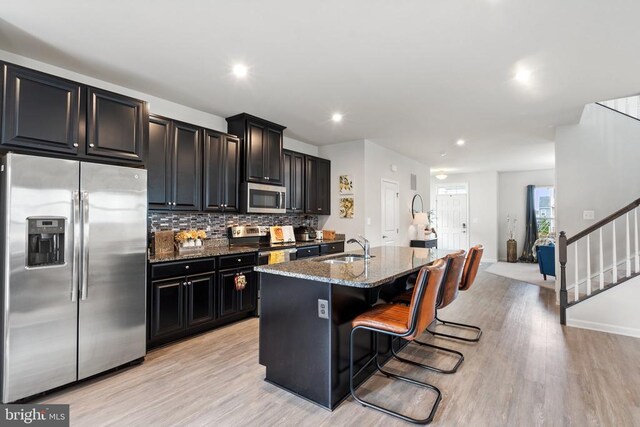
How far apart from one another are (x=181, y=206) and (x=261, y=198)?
116 centimetres

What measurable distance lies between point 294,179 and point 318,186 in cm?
61

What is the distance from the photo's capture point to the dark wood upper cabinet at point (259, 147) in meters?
4.27

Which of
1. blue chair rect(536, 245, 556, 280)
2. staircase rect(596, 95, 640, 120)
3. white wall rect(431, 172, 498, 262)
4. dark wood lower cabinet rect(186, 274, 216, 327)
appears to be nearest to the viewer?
dark wood lower cabinet rect(186, 274, 216, 327)

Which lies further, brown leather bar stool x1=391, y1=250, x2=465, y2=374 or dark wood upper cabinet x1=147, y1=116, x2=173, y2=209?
Result: dark wood upper cabinet x1=147, y1=116, x2=173, y2=209

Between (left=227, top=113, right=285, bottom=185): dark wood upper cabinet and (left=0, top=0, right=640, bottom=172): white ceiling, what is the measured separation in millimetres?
217

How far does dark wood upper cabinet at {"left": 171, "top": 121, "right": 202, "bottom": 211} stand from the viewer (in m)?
3.55

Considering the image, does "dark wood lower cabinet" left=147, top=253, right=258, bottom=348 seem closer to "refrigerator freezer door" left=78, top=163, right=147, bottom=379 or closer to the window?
"refrigerator freezer door" left=78, top=163, right=147, bottom=379

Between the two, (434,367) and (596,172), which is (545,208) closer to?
(596,172)

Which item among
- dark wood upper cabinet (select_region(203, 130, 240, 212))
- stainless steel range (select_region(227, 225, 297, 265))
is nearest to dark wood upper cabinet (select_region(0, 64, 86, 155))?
dark wood upper cabinet (select_region(203, 130, 240, 212))

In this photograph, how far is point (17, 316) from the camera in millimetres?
2107

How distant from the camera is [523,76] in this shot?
309 centimetres

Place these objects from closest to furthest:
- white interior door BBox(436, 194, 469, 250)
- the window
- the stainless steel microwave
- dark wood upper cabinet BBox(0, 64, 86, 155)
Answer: dark wood upper cabinet BBox(0, 64, 86, 155) → the stainless steel microwave → the window → white interior door BBox(436, 194, 469, 250)

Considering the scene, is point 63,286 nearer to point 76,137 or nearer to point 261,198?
point 76,137

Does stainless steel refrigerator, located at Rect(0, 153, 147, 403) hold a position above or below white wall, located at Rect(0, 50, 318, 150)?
below
